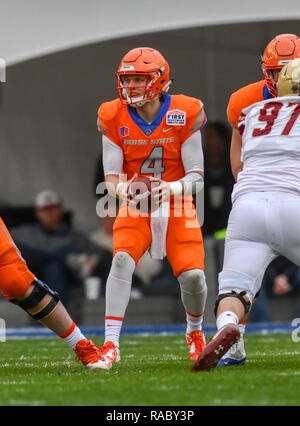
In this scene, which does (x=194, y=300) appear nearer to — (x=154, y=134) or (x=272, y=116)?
(x=154, y=134)

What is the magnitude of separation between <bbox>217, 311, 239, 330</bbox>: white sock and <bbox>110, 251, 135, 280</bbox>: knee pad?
1244 mm

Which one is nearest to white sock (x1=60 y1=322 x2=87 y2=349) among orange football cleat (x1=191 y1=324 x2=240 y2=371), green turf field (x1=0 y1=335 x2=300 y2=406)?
green turf field (x1=0 y1=335 x2=300 y2=406)

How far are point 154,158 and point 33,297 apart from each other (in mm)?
1389

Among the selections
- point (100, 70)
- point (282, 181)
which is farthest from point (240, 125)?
point (100, 70)

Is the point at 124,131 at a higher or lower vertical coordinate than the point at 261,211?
lower

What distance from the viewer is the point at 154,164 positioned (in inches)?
229

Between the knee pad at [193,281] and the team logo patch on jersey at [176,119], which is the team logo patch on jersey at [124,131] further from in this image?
the knee pad at [193,281]

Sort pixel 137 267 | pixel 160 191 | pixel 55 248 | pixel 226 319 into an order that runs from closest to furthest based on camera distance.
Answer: pixel 226 319 → pixel 160 191 → pixel 137 267 → pixel 55 248

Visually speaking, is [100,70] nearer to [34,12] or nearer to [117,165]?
[34,12]

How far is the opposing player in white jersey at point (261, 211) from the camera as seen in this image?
436 centimetres

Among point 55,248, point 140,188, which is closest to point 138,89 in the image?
point 140,188

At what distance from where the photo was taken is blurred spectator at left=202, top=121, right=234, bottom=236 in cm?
1083

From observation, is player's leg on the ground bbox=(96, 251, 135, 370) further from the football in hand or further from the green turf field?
the football in hand
